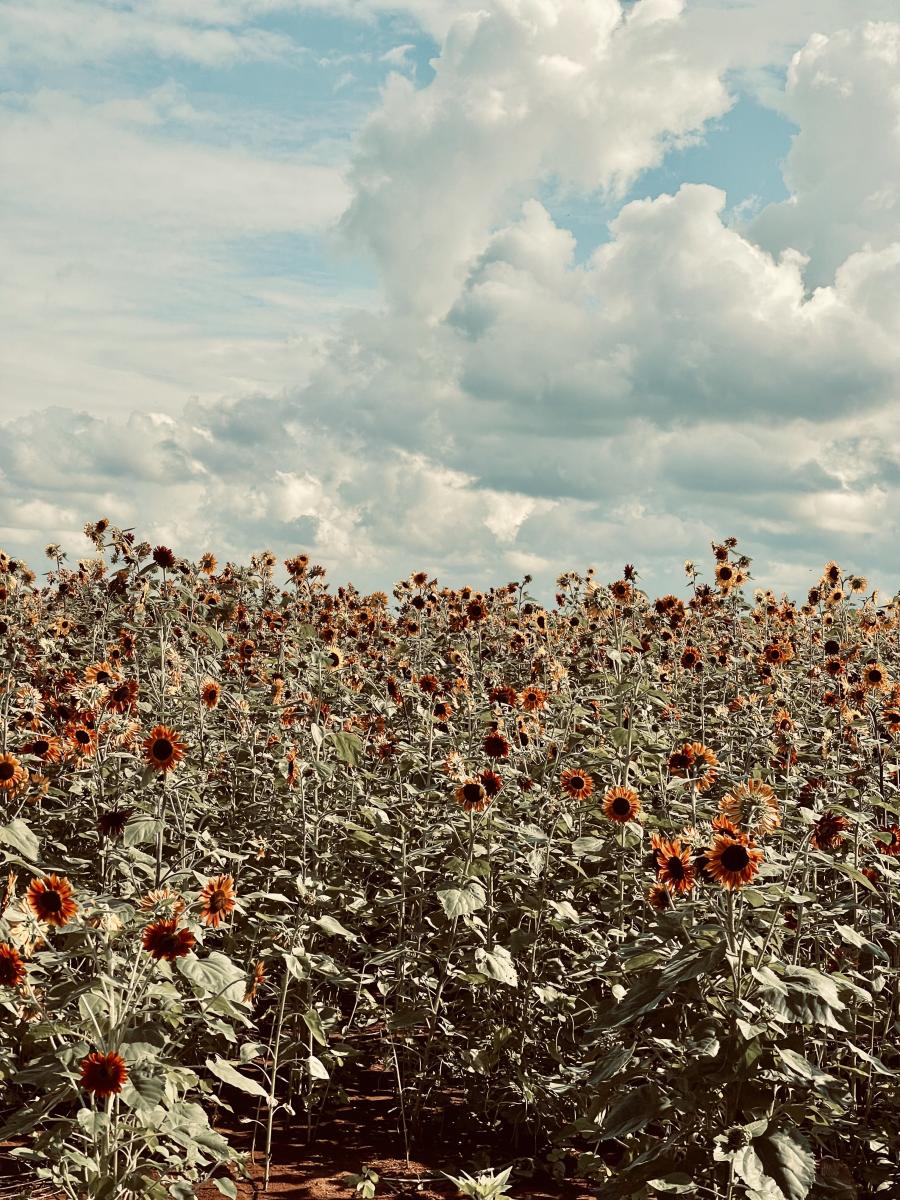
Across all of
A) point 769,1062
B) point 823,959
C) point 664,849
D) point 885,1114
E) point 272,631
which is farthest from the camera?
point 272,631

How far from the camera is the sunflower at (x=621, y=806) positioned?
5.41 m

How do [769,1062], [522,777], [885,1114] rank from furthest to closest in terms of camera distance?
[522,777], [885,1114], [769,1062]

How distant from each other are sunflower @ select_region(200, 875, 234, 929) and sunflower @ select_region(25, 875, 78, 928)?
510 millimetres

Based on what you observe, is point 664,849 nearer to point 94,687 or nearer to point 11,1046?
point 94,687

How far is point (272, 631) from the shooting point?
11.3m

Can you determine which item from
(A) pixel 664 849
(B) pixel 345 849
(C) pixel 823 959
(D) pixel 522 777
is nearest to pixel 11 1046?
(B) pixel 345 849

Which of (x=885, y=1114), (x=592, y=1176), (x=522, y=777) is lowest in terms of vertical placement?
(x=592, y=1176)

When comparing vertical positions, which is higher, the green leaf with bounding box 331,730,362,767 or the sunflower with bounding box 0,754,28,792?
the green leaf with bounding box 331,730,362,767

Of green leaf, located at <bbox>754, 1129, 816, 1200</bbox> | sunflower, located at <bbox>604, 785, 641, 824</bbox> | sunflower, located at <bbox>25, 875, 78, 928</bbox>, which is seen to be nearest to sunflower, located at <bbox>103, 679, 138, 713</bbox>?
sunflower, located at <bbox>25, 875, 78, 928</bbox>

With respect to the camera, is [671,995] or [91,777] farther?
[91,777]

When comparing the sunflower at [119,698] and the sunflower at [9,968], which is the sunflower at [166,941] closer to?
the sunflower at [9,968]

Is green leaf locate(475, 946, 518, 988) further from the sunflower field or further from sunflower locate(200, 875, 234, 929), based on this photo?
sunflower locate(200, 875, 234, 929)

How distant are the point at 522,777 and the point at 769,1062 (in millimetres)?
2595

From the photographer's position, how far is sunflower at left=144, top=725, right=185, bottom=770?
4816 mm
